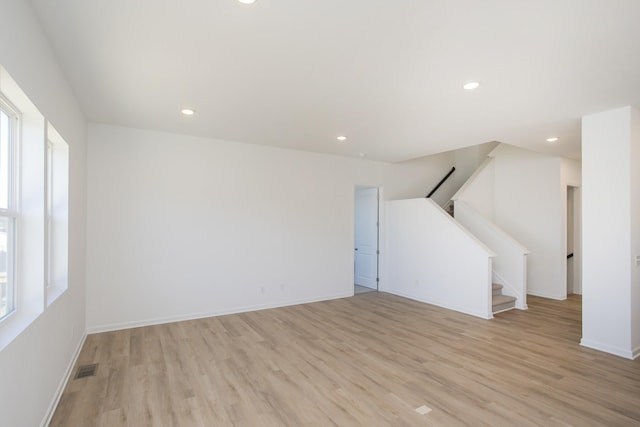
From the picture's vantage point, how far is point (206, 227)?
5.05 meters

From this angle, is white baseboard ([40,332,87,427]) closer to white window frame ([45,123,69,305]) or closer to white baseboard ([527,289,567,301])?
white window frame ([45,123,69,305])

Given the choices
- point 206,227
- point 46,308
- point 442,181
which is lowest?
point 46,308

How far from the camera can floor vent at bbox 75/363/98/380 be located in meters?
3.13

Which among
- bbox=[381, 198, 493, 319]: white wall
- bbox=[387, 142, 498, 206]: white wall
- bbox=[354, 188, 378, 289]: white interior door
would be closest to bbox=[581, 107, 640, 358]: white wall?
bbox=[381, 198, 493, 319]: white wall

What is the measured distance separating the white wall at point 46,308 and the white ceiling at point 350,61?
206 mm

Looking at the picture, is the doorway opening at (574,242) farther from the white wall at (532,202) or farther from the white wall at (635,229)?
the white wall at (635,229)

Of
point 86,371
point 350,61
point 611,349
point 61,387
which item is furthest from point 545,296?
point 61,387

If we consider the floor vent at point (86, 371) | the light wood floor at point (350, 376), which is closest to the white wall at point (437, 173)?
the light wood floor at point (350, 376)

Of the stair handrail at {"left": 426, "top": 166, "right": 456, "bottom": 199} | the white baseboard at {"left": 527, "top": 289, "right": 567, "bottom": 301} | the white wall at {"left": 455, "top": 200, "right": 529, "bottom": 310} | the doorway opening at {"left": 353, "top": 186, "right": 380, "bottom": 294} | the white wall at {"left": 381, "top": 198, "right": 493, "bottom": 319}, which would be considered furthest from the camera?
the stair handrail at {"left": 426, "top": 166, "right": 456, "bottom": 199}

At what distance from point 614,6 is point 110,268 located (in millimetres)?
5544

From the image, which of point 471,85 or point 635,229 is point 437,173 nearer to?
point 635,229

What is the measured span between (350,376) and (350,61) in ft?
9.24

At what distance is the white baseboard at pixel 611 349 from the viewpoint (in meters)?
3.59

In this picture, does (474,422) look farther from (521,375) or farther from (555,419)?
(521,375)
